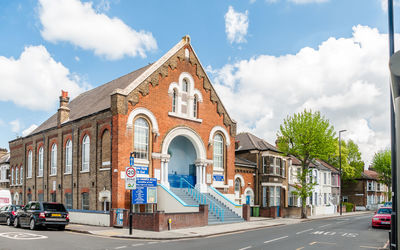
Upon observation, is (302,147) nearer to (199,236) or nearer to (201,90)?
(201,90)

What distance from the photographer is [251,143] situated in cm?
4197

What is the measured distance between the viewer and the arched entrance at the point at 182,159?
31.6 meters

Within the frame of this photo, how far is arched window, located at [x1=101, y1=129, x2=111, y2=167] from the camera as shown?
2636cm

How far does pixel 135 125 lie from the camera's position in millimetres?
27141

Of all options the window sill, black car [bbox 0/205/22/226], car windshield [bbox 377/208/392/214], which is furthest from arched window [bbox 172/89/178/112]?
car windshield [bbox 377/208/392/214]

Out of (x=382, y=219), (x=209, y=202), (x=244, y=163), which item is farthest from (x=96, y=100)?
(x=382, y=219)

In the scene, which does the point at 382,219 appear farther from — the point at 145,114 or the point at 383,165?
the point at 383,165

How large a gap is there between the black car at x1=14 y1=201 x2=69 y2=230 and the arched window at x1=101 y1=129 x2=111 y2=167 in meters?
4.81

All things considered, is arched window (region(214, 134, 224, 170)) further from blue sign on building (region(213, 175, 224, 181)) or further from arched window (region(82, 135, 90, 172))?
arched window (region(82, 135, 90, 172))

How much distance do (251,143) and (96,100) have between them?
17.0 meters

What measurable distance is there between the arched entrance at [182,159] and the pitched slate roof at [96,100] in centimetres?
622

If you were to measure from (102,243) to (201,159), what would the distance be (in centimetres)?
1575

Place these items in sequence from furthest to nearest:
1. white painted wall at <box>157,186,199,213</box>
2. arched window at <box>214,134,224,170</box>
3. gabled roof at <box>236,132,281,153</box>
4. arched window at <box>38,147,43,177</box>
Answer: gabled roof at <box>236,132,281,153</box>
arched window at <box>38,147,43,177</box>
arched window at <box>214,134,224,170</box>
white painted wall at <box>157,186,199,213</box>

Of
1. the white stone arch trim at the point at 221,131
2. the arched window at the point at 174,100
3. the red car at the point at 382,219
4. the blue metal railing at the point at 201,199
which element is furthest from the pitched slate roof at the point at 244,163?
the red car at the point at 382,219
